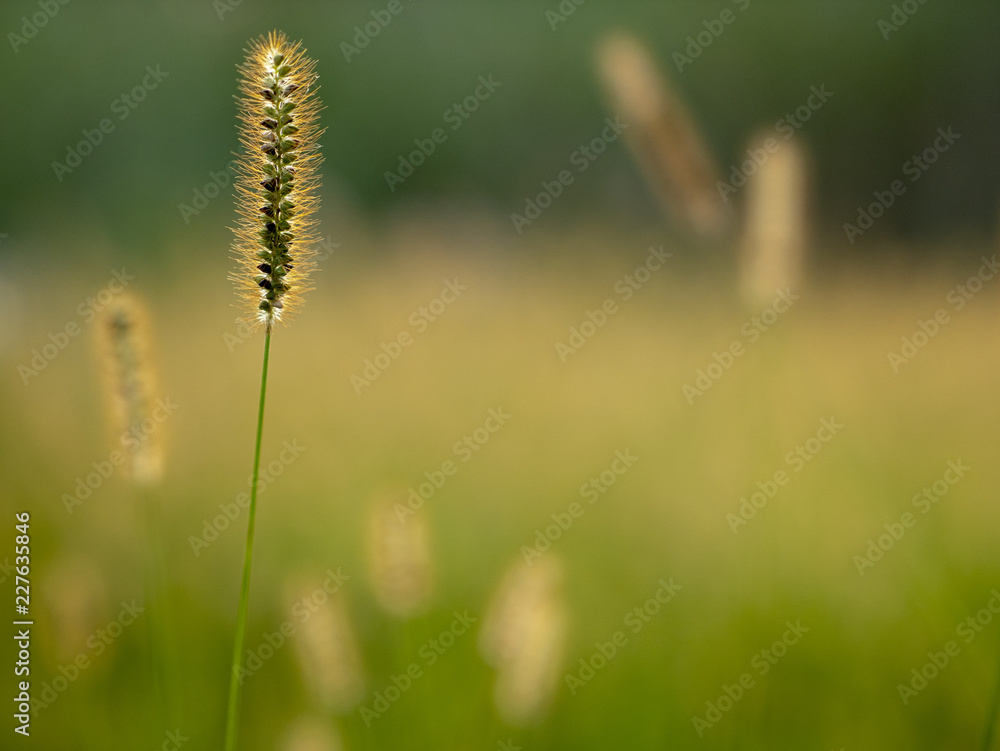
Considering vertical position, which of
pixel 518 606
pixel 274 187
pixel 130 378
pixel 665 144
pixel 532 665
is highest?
pixel 665 144

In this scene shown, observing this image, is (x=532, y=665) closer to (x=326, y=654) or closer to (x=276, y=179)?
(x=326, y=654)

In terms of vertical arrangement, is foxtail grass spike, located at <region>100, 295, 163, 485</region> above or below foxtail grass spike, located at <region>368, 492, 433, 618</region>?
above

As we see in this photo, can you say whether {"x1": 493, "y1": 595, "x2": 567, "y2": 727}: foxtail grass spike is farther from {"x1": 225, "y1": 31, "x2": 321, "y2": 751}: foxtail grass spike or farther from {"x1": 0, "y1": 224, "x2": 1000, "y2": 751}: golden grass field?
{"x1": 225, "y1": 31, "x2": 321, "y2": 751}: foxtail grass spike

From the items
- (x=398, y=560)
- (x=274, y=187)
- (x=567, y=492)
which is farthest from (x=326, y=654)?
(x=567, y=492)

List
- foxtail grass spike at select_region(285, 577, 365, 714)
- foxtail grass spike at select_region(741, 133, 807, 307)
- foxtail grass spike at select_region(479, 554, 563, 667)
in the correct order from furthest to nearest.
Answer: foxtail grass spike at select_region(741, 133, 807, 307) < foxtail grass spike at select_region(285, 577, 365, 714) < foxtail grass spike at select_region(479, 554, 563, 667)

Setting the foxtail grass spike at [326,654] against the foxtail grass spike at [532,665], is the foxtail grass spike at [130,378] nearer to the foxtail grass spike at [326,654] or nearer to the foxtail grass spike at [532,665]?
the foxtail grass spike at [326,654]

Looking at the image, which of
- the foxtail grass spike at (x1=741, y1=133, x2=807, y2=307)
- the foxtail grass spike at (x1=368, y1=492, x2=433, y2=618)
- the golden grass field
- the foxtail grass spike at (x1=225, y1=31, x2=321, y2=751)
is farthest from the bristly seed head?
the foxtail grass spike at (x1=741, y1=133, x2=807, y2=307)

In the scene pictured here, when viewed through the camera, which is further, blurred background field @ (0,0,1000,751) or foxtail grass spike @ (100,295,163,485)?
blurred background field @ (0,0,1000,751)
